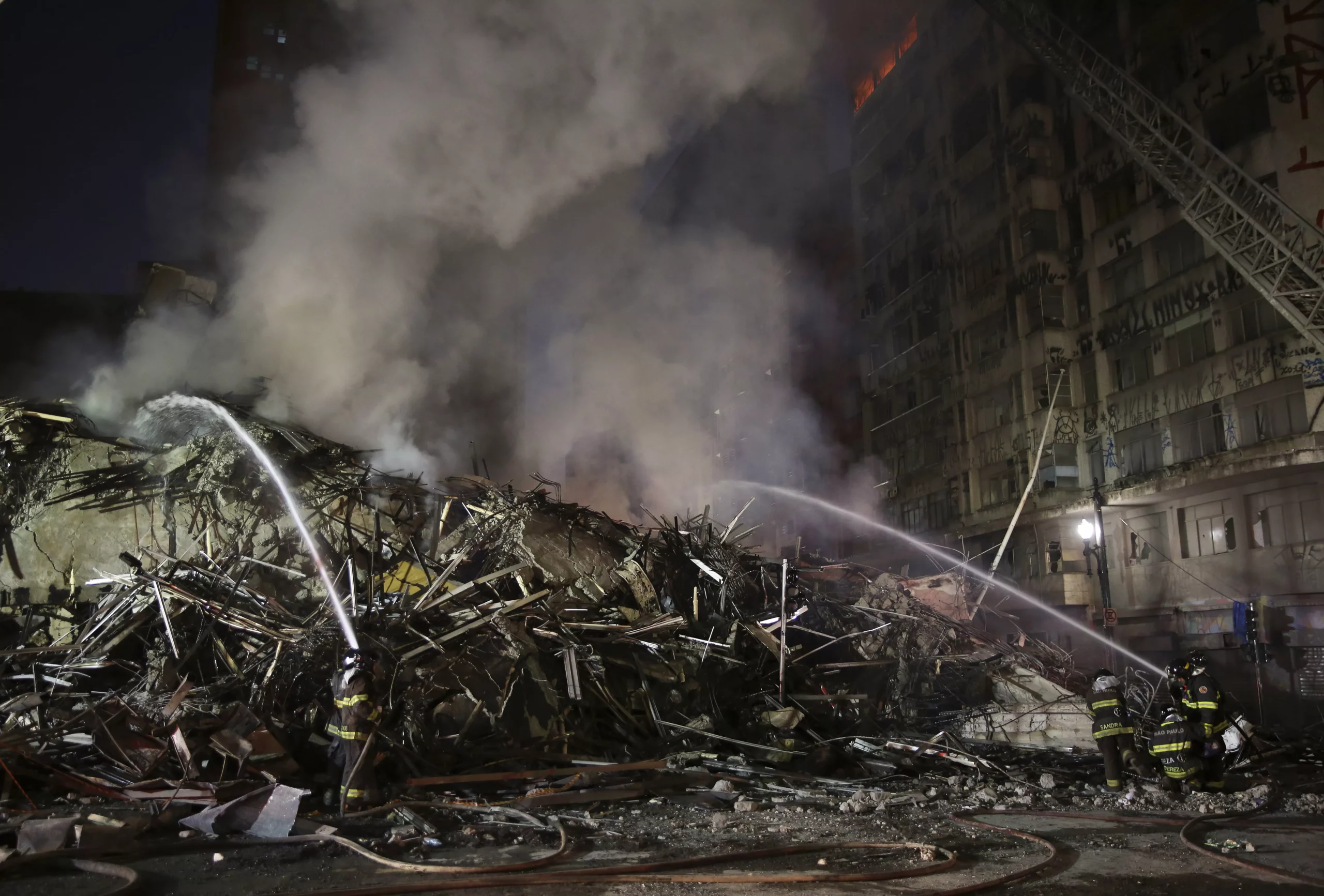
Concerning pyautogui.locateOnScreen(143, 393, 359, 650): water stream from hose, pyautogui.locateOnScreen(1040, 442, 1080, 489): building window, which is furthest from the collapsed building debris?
pyautogui.locateOnScreen(1040, 442, 1080, 489): building window

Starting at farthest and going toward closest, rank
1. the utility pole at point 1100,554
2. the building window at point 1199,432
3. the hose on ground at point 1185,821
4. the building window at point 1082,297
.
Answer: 1. the building window at point 1082,297
2. the building window at point 1199,432
3. the utility pole at point 1100,554
4. the hose on ground at point 1185,821

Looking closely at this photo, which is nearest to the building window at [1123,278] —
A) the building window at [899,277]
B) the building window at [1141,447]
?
the building window at [1141,447]

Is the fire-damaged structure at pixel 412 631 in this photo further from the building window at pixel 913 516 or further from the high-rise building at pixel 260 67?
the building window at pixel 913 516

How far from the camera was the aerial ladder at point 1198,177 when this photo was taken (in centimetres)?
2023

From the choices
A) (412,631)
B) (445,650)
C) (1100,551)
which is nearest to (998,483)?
(1100,551)

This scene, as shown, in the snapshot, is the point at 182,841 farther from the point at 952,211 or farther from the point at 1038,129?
the point at 952,211

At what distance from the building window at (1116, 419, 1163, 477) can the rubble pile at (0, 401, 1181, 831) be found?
40.4 feet

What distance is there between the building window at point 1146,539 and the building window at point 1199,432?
2.24 m

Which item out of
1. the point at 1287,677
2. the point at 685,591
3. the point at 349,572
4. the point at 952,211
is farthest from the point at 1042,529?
the point at 349,572

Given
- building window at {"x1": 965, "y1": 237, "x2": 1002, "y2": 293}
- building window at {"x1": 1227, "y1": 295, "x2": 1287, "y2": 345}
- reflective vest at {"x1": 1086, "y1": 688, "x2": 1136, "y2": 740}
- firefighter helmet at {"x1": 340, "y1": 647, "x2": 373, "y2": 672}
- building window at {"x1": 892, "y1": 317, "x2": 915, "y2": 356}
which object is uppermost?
building window at {"x1": 965, "y1": 237, "x2": 1002, "y2": 293}

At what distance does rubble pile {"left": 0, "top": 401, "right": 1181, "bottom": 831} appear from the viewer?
342 inches

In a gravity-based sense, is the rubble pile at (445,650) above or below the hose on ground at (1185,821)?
above

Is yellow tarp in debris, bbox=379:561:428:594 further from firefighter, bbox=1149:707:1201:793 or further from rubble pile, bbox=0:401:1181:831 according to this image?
firefighter, bbox=1149:707:1201:793

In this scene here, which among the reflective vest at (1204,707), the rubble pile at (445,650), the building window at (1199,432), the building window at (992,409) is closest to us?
the rubble pile at (445,650)
